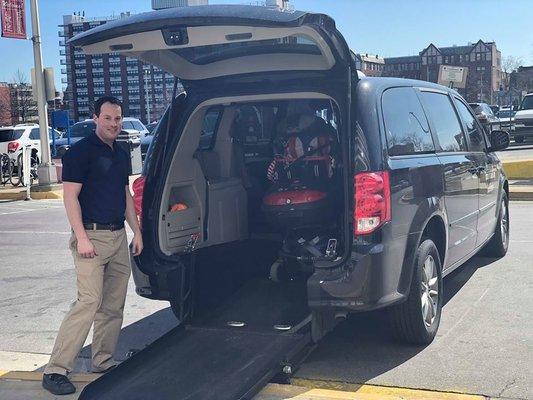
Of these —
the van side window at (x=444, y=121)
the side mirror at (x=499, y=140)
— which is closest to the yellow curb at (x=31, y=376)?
the van side window at (x=444, y=121)

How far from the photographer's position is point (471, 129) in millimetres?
6406

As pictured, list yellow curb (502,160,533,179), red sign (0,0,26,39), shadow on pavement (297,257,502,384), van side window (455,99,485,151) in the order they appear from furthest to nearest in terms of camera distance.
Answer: red sign (0,0,26,39) < yellow curb (502,160,533,179) < van side window (455,99,485,151) < shadow on pavement (297,257,502,384)

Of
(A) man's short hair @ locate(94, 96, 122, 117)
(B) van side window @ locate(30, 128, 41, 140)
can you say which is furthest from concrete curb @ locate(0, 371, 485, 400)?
(B) van side window @ locate(30, 128, 41, 140)

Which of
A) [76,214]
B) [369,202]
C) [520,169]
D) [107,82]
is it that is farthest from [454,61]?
[76,214]

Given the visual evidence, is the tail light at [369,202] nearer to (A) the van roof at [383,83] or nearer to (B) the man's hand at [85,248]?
(A) the van roof at [383,83]

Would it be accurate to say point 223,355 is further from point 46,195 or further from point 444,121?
point 46,195

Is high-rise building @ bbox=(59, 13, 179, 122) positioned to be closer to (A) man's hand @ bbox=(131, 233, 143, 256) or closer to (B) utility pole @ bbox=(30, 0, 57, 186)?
(B) utility pole @ bbox=(30, 0, 57, 186)

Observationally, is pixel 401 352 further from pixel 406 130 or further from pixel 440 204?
pixel 406 130

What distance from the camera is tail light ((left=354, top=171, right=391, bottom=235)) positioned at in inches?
163

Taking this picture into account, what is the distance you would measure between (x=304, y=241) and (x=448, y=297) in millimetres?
1904

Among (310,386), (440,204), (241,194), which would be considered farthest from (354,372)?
(241,194)

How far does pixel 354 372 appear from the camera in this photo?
443 centimetres

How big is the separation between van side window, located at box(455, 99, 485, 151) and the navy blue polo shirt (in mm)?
3304

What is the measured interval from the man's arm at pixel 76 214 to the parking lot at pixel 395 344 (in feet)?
3.40
